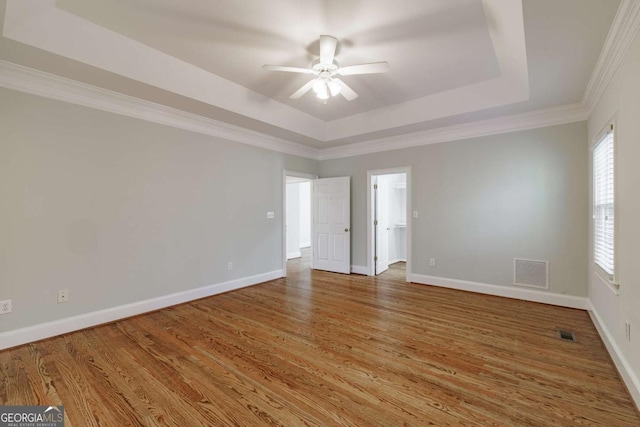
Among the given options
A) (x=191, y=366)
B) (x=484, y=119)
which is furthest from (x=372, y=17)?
(x=191, y=366)

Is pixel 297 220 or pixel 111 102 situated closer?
pixel 111 102

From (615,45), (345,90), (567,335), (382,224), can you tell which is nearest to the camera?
(615,45)

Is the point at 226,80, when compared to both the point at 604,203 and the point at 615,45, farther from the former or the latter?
the point at 604,203

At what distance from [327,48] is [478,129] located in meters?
2.93

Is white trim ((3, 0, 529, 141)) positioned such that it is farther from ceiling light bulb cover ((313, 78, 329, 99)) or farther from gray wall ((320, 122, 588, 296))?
ceiling light bulb cover ((313, 78, 329, 99))

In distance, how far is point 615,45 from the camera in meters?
2.19

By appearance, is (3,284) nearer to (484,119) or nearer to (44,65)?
(44,65)

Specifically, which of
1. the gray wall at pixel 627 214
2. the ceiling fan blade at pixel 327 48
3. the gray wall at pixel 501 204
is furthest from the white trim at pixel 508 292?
the ceiling fan blade at pixel 327 48

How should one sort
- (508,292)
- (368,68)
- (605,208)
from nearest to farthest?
(368,68) → (605,208) → (508,292)

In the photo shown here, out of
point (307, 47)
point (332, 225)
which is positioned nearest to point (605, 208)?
point (307, 47)

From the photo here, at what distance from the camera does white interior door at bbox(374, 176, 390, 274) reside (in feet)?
18.6

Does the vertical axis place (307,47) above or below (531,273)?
above

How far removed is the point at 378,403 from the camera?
1.88 meters

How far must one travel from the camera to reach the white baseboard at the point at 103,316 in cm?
268
